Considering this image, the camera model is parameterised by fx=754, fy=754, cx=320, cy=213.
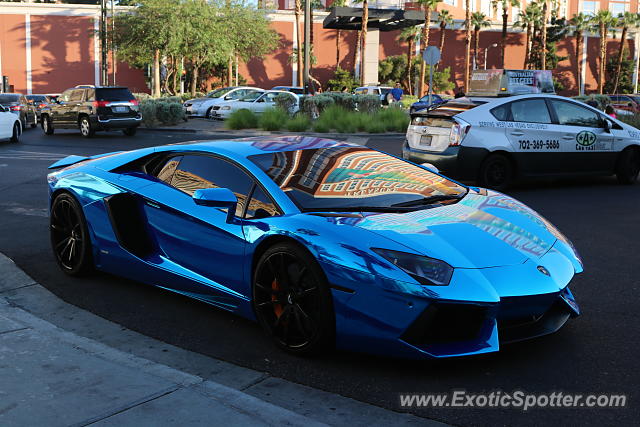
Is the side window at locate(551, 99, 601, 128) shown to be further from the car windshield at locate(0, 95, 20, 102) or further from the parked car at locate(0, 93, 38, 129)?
the car windshield at locate(0, 95, 20, 102)

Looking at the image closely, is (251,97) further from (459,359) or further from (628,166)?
(459,359)

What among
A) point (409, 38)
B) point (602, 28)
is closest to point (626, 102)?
point (409, 38)

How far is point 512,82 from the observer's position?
76.5ft

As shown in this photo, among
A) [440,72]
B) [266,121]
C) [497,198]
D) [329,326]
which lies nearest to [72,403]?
[329,326]

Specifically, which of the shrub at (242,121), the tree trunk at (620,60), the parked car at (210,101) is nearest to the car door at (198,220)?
the shrub at (242,121)

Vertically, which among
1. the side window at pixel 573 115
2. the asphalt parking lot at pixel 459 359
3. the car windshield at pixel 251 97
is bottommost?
the asphalt parking lot at pixel 459 359

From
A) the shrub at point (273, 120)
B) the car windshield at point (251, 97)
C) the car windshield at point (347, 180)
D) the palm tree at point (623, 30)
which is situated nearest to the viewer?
the car windshield at point (347, 180)

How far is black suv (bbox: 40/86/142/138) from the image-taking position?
24953 mm

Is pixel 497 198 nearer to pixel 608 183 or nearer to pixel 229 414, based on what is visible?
pixel 229 414

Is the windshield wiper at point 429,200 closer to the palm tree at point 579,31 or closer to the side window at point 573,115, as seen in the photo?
the side window at point 573,115

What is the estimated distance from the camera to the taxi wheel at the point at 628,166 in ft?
41.1

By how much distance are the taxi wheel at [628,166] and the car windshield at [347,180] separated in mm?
7841

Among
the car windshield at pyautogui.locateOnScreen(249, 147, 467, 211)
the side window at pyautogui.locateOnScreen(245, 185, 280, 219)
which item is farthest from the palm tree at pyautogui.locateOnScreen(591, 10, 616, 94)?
the side window at pyautogui.locateOnScreen(245, 185, 280, 219)

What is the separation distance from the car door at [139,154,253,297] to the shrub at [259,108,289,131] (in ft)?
69.9
